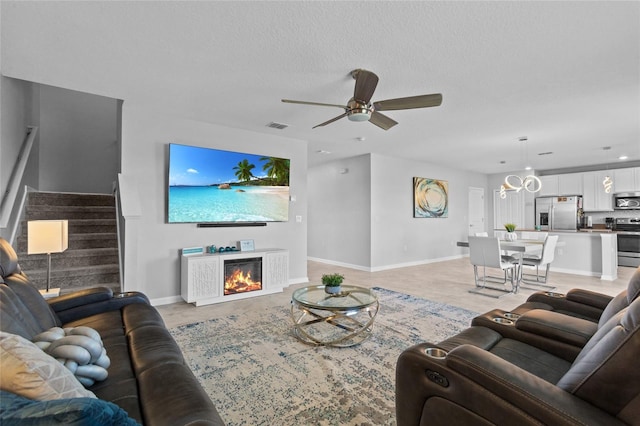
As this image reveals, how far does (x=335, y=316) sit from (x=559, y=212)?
25.5 ft

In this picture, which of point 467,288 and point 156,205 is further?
point 467,288

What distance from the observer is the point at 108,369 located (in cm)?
146

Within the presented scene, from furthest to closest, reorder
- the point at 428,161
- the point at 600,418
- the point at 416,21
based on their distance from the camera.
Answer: the point at 428,161
the point at 416,21
the point at 600,418

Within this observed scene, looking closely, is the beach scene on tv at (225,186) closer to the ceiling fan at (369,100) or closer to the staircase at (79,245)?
the staircase at (79,245)

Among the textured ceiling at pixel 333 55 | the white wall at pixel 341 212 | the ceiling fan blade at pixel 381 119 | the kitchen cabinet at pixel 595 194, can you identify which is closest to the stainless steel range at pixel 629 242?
the kitchen cabinet at pixel 595 194

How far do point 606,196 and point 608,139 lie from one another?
3024mm

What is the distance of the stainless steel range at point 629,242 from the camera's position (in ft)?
22.4

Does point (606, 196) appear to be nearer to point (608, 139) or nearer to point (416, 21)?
point (608, 139)

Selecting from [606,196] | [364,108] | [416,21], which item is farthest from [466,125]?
[606,196]

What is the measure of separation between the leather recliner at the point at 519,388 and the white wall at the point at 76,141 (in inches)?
262

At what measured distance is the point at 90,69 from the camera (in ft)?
9.39

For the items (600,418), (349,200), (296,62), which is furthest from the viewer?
(349,200)

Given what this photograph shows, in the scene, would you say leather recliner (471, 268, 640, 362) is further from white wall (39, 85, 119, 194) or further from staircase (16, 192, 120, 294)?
white wall (39, 85, 119, 194)

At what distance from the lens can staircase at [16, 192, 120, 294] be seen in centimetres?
367
